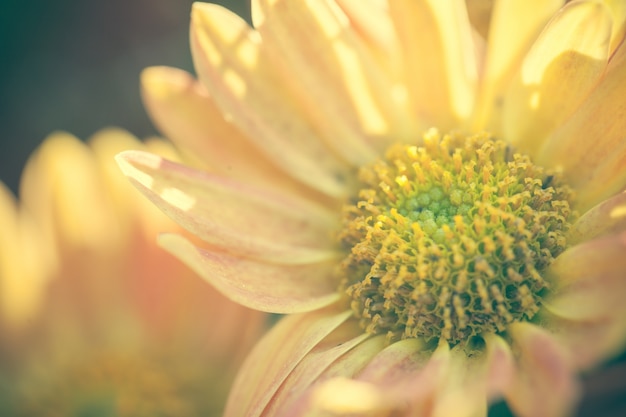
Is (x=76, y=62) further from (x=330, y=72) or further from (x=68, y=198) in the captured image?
(x=330, y=72)

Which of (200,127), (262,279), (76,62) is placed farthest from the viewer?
(76,62)

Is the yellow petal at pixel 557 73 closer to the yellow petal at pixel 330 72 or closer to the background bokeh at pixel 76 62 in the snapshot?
the yellow petal at pixel 330 72

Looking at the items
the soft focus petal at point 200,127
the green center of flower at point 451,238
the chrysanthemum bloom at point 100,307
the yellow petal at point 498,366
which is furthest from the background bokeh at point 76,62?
the yellow petal at point 498,366

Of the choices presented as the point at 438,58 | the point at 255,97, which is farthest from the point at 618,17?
the point at 255,97

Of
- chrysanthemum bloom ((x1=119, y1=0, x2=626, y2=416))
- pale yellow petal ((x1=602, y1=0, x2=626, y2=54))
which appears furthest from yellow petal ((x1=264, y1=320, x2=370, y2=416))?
pale yellow petal ((x1=602, y1=0, x2=626, y2=54))

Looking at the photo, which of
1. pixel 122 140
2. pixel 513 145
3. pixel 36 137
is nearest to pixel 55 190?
pixel 122 140

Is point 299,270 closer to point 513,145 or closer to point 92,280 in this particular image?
point 513,145

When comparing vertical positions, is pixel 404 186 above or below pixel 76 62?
below

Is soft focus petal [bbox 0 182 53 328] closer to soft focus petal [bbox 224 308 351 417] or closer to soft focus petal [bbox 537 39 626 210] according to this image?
soft focus petal [bbox 224 308 351 417]
